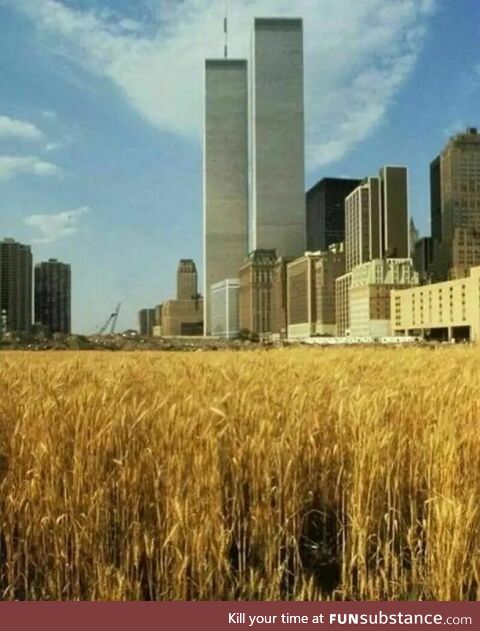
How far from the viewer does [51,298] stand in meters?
14.6

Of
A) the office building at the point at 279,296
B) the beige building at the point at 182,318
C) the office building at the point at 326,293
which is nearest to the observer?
the beige building at the point at 182,318

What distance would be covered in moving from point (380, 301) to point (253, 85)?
74394mm

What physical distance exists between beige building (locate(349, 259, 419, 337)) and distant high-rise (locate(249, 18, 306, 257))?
2654 inches

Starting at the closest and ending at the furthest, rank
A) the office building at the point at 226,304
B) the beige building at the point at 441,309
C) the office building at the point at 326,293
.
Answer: the beige building at the point at 441,309 < the office building at the point at 226,304 < the office building at the point at 326,293

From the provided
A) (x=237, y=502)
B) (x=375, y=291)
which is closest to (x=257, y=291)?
(x=375, y=291)

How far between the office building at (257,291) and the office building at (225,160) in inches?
2267

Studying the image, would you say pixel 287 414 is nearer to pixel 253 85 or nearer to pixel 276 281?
pixel 253 85

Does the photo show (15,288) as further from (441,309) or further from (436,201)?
(436,201)

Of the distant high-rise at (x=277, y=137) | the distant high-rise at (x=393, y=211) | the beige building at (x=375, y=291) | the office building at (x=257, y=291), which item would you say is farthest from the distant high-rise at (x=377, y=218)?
the distant high-rise at (x=277, y=137)

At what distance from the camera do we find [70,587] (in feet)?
8.66

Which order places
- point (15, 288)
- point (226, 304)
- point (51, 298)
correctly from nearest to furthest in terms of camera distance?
point (15, 288)
point (51, 298)
point (226, 304)

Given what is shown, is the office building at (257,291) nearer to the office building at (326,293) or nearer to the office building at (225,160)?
the office building at (326,293)

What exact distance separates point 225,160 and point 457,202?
60.8m

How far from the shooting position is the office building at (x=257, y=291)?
87.5 m
